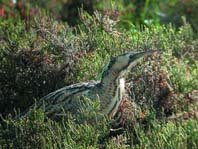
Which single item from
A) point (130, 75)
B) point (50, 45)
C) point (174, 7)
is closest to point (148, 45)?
point (130, 75)

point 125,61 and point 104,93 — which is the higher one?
point 125,61

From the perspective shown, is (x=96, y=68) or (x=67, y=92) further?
(x=96, y=68)

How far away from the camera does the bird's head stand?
5520 millimetres

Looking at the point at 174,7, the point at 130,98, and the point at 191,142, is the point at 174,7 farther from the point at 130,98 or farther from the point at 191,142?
the point at 191,142

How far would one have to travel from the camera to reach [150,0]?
988 cm

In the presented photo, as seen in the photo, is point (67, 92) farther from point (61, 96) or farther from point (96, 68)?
point (96, 68)

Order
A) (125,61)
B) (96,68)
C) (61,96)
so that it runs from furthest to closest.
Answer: (96,68), (61,96), (125,61)

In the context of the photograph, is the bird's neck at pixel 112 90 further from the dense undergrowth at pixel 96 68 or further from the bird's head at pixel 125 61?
the dense undergrowth at pixel 96 68

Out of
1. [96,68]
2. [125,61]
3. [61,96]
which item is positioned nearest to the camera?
[125,61]

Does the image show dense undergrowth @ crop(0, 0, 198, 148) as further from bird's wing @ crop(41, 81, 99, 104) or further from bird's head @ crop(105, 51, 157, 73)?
bird's head @ crop(105, 51, 157, 73)

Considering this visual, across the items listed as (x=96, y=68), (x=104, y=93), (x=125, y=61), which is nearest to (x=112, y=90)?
(x=104, y=93)

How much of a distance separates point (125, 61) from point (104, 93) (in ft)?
0.84

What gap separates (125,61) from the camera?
5.54m

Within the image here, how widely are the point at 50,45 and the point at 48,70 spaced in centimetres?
24
